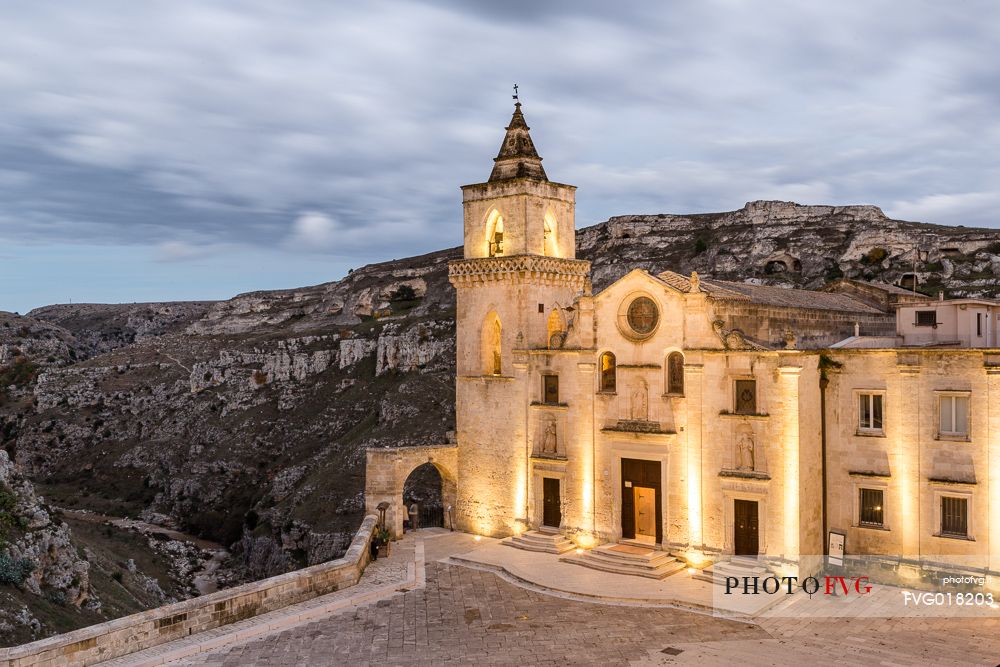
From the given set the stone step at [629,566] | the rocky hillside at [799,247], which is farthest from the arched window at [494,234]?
the rocky hillside at [799,247]

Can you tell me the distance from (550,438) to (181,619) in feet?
51.3

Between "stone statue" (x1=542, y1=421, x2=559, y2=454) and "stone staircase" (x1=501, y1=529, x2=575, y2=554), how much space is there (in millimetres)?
3071

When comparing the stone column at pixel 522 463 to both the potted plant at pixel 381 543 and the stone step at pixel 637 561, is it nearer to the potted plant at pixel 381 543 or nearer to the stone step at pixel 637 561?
the stone step at pixel 637 561

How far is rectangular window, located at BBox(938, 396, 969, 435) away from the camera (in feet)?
79.6

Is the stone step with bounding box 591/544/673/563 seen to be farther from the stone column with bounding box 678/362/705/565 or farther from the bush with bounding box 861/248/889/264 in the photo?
the bush with bounding box 861/248/889/264

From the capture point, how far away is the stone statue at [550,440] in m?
31.5

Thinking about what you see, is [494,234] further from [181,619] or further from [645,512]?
[181,619]

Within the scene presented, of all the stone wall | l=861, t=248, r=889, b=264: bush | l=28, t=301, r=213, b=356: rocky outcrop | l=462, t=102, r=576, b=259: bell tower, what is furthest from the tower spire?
l=28, t=301, r=213, b=356: rocky outcrop

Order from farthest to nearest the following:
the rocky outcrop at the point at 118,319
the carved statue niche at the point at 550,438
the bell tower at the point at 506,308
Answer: the rocky outcrop at the point at 118,319 < the bell tower at the point at 506,308 < the carved statue niche at the point at 550,438

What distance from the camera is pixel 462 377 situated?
3419 cm

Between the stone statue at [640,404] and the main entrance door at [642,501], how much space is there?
1582 mm

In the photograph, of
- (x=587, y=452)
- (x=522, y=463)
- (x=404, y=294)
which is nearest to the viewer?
(x=587, y=452)

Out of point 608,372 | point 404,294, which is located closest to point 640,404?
point 608,372

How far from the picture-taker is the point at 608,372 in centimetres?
3038
